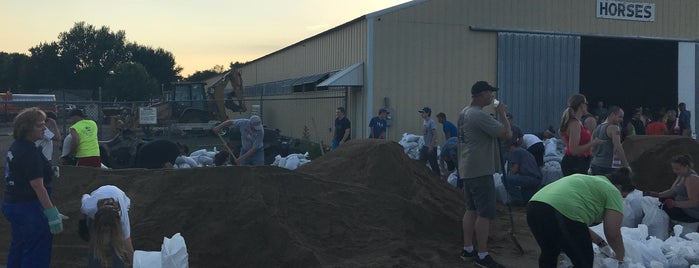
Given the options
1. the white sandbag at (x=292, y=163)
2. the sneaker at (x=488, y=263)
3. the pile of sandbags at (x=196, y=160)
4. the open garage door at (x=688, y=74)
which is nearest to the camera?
the sneaker at (x=488, y=263)

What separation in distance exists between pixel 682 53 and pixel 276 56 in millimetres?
15902

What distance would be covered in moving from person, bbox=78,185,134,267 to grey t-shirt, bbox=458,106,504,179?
3201 mm

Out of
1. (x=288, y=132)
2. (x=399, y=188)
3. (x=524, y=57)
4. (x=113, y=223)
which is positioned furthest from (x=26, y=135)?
(x=288, y=132)

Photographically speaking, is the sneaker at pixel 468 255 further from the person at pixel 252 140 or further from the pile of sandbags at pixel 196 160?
the pile of sandbags at pixel 196 160

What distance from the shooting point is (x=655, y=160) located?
9.15 m

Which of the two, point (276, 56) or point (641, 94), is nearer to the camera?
point (641, 94)

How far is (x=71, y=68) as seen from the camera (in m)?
65.2

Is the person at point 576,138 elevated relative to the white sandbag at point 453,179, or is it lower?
elevated

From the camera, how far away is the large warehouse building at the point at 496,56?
1633 cm

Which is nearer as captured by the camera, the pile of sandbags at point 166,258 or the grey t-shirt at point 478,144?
the pile of sandbags at point 166,258

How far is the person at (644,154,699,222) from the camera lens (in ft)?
23.6

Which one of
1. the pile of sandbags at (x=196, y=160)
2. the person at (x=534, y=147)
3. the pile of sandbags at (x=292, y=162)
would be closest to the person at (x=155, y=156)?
the pile of sandbags at (x=196, y=160)

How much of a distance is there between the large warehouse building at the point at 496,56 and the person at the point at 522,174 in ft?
19.5

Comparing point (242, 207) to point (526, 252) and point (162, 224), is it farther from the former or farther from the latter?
point (526, 252)
